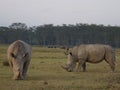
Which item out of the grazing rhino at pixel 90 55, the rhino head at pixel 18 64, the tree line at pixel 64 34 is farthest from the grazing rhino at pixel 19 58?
the tree line at pixel 64 34

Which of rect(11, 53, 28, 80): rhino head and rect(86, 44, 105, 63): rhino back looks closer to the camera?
rect(11, 53, 28, 80): rhino head

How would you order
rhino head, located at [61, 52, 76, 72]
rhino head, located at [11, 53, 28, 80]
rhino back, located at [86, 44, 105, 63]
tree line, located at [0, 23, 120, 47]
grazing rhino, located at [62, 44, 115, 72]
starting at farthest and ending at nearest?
tree line, located at [0, 23, 120, 47]
rhino back, located at [86, 44, 105, 63]
grazing rhino, located at [62, 44, 115, 72]
rhino head, located at [61, 52, 76, 72]
rhino head, located at [11, 53, 28, 80]

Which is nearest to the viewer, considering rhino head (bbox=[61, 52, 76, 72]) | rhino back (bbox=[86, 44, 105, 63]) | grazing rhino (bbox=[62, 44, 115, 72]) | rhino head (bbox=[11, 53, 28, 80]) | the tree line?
rhino head (bbox=[11, 53, 28, 80])

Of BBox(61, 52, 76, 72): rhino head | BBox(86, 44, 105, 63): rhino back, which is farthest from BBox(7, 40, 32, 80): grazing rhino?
BBox(86, 44, 105, 63): rhino back

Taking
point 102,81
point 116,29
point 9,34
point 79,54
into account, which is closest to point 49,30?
point 9,34

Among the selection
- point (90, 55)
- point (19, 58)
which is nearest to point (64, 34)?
point (90, 55)

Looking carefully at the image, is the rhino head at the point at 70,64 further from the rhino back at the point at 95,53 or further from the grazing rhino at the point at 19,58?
the grazing rhino at the point at 19,58

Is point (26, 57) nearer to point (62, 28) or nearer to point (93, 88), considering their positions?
point (93, 88)

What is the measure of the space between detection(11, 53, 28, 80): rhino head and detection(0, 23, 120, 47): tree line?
8572 cm

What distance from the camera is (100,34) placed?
106500 millimetres

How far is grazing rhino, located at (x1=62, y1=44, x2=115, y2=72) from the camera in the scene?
82.4 ft

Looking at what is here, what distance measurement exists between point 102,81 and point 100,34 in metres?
90.4

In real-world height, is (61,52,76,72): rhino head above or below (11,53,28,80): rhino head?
below

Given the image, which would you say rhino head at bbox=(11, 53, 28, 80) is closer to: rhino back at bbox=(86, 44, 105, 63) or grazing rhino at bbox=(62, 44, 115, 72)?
grazing rhino at bbox=(62, 44, 115, 72)
